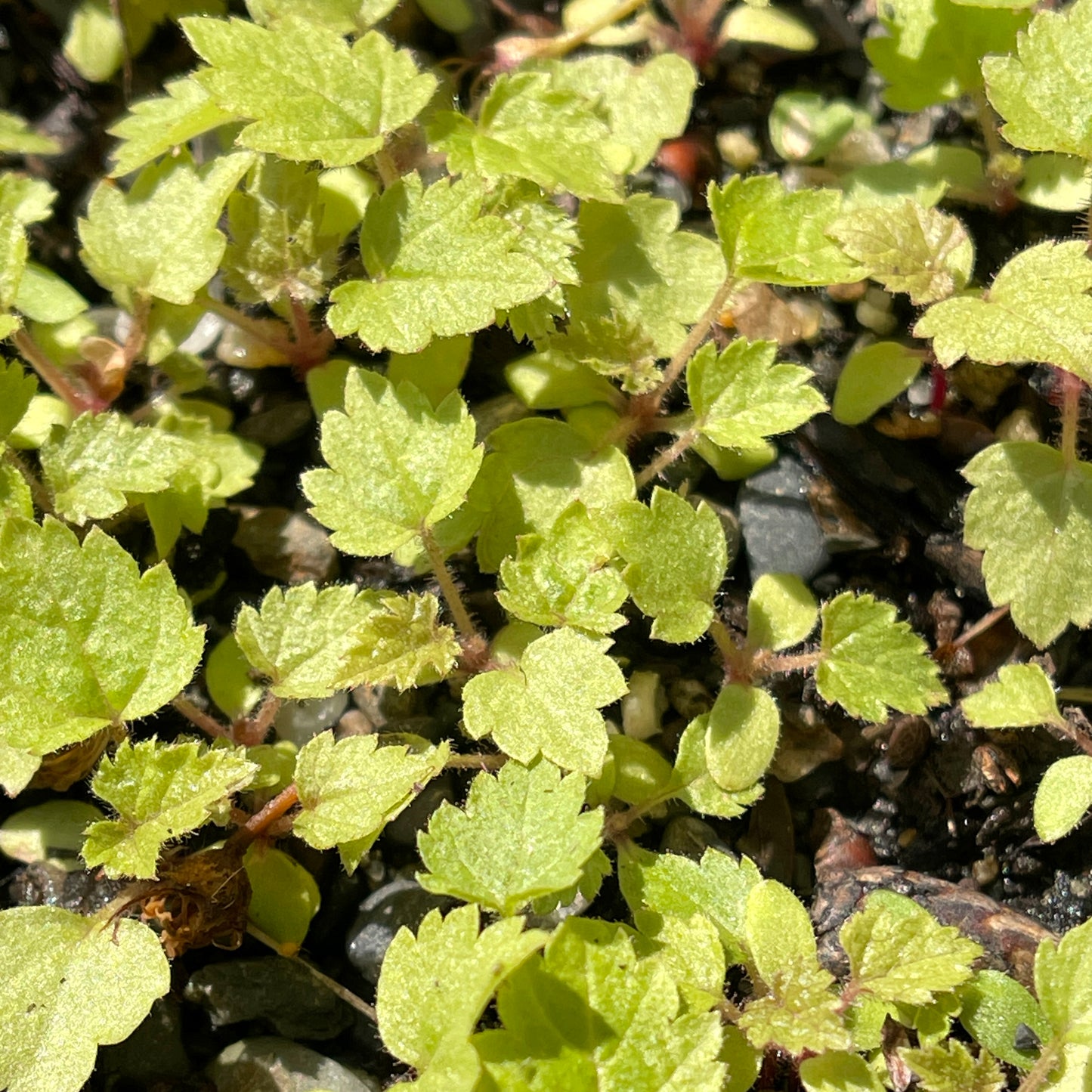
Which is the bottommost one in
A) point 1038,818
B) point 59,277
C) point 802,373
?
point 1038,818

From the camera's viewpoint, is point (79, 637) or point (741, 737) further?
point (741, 737)

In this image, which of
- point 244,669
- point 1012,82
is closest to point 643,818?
point 244,669

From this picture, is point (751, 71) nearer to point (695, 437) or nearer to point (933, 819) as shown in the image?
point (695, 437)

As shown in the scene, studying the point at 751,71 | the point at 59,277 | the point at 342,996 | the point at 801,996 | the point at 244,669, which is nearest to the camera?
the point at 801,996

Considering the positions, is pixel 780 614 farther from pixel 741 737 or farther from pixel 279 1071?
pixel 279 1071

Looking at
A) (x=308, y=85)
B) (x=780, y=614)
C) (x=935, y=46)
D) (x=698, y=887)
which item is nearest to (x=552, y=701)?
(x=698, y=887)

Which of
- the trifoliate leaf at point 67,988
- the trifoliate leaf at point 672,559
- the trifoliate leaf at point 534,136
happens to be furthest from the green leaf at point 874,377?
the trifoliate leaf at point 67,988

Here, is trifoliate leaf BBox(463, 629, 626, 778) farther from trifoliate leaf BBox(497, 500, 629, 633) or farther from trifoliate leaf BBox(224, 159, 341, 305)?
trifoliate leaf BBox(224, 159, 341, 305)

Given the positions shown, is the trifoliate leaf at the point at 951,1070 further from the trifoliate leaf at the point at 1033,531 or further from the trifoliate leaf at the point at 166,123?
the trifoliate leaf at the point at 166,123
